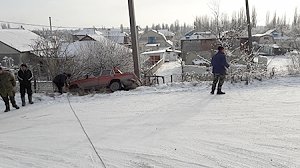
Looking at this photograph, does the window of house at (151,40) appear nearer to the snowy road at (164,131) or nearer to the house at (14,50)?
the house at (14,50)

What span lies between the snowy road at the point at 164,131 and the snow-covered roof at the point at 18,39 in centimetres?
3138

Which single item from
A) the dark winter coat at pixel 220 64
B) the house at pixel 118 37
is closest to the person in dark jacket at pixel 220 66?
the dark winter coat at pixel 220 64

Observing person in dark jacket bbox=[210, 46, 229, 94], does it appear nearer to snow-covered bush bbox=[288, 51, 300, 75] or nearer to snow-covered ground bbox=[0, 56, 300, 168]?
snow-covered ground bbox=[0, 56, 300, 168]

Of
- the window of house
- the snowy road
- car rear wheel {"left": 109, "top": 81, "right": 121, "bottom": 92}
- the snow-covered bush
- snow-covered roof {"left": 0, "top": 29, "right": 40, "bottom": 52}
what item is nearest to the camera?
the snowy road

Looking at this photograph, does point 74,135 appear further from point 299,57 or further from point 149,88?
point 299,57

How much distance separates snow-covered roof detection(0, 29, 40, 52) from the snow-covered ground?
103 feet

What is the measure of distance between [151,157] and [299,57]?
13757mm

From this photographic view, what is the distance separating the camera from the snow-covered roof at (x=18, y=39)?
38491mm

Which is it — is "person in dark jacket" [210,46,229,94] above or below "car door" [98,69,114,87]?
above

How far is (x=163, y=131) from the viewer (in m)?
6.12

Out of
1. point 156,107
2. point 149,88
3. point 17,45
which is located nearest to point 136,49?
point 149,88

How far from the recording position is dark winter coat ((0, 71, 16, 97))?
9.49 meters

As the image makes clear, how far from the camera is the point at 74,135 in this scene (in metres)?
6.29

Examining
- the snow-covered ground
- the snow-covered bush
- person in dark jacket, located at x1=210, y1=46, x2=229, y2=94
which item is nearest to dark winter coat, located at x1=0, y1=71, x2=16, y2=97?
the snow-covered ground
